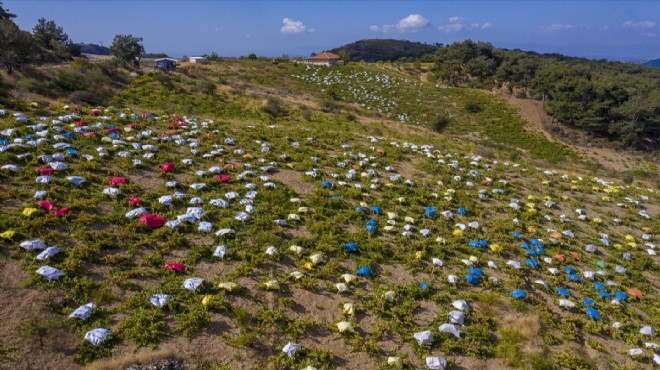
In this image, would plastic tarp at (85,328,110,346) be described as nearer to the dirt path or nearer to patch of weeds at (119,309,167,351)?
patch of weeds at (119,309,167,351)

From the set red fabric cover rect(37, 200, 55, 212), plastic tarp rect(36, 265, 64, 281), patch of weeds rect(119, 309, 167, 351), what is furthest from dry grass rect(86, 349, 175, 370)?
red fabric cover rect(37, 200, 55, 212)

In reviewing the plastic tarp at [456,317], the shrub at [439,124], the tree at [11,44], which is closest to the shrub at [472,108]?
the shrub at [439,124]

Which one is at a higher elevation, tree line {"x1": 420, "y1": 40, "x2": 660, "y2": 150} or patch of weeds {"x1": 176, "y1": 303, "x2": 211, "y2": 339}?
tree line {"x1": 420, "y1": 40, "x2": 660, "y2": 150}

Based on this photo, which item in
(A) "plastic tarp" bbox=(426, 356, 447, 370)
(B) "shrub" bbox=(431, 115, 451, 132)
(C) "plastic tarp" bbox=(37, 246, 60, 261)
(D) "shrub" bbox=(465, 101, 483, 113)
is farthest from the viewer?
(D) "shrub" bbox=(465, 101, 483, 113)

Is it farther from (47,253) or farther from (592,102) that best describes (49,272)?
(592,102)

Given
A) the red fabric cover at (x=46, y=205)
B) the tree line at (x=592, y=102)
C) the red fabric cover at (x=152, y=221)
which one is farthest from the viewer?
the tree line at (x=592, y=102)

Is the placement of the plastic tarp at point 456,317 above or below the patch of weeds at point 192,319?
below

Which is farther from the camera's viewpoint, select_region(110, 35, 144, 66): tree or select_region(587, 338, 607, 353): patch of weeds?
select_region(110, 35, 144, 66): tree

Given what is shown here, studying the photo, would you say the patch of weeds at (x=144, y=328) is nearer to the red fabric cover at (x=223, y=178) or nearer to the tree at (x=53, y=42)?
the red fabric cover at (x=223, y=178)
